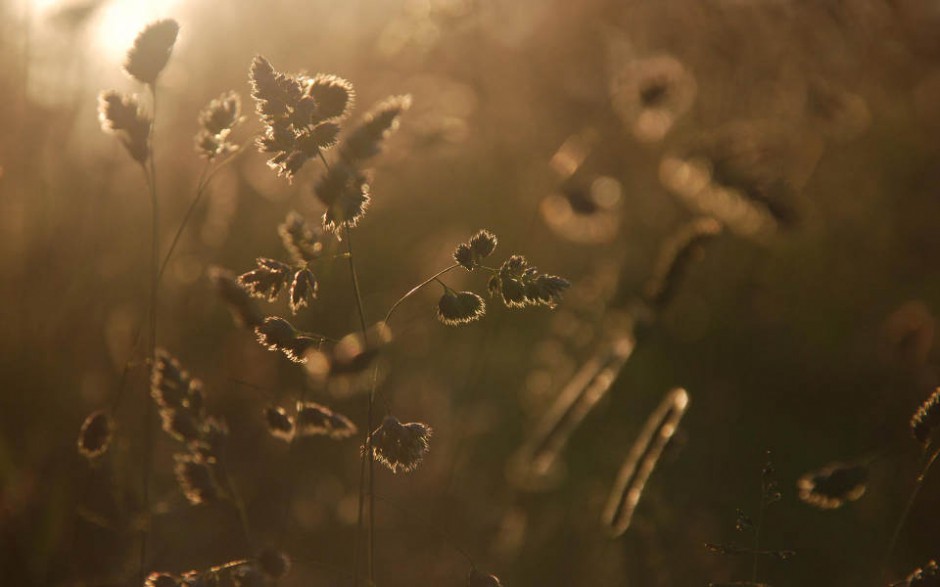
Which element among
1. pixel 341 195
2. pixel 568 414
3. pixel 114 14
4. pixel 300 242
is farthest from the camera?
pixel 114 14

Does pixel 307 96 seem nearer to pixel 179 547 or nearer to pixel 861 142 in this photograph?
pixel 179 547

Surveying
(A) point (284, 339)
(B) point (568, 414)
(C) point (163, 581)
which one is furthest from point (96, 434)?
(B) point (568, 414)

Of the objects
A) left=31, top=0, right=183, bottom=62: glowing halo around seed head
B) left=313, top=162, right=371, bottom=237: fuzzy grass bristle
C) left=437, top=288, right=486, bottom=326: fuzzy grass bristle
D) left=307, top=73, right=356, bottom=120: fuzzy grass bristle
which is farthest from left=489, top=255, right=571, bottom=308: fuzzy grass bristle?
left=31, top=0, right=183, bottom=62: glowing halo around seed head

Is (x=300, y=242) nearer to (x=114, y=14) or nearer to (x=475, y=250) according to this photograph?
(x=475, y=250)

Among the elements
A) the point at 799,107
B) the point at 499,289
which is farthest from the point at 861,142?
the point at 499,289

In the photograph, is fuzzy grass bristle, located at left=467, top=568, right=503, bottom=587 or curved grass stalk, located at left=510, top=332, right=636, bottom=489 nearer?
fuzzy grass bristle, located at left=467, top=568, right=503, bottom=587

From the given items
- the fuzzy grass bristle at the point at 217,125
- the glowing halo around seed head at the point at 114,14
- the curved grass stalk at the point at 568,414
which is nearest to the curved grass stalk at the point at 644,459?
the curved grass stalk at the point at 568,414

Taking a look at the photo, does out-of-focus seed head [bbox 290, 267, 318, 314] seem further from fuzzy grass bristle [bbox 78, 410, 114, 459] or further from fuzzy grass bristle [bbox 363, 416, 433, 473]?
fuzzy grass bristle [bbox 78, 410, 114, 459]

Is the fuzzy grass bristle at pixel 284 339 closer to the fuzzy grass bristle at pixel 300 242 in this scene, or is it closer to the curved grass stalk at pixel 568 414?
the fuzzy grass bristle at pixel 300 242

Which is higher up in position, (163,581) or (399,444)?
(399,444)
